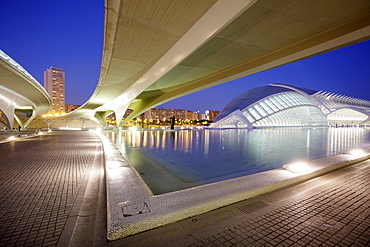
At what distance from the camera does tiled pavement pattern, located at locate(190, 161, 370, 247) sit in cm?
185

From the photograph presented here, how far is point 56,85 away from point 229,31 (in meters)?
147

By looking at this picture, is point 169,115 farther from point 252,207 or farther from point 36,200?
point 252,207

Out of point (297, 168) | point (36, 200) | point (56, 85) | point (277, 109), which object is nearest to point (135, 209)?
point (36, 200)

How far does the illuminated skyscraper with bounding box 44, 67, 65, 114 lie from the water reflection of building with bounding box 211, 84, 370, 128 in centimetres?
→ 11608

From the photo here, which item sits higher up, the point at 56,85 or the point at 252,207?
the point at 56,85

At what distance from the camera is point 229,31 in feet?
17.9

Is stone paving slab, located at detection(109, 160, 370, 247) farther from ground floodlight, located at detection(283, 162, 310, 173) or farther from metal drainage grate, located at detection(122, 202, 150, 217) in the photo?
ground floodlight, located at detection(283, 162, 310, 173)

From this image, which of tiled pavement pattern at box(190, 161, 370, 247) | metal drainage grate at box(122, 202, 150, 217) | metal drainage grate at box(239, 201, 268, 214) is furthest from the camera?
metal drainage grate at box(239, 201, 268, 214)

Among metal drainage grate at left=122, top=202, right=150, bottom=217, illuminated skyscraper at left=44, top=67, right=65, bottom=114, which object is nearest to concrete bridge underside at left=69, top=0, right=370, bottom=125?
metal drainage grate at left=122, top=202, right=150, bottom=217

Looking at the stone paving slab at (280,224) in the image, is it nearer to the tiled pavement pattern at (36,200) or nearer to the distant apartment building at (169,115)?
the tiled pavement pattern at (36,200)

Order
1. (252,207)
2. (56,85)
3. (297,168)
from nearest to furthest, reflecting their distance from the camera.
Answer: (252,207) → (297,168) → (56,85)

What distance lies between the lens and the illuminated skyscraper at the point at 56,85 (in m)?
A: 120

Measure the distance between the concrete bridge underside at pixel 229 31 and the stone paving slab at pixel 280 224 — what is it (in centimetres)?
339

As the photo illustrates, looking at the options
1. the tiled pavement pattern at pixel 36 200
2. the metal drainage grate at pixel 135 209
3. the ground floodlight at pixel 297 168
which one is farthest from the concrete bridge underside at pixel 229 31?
the tiled pavement pattern at pixel 36 200
